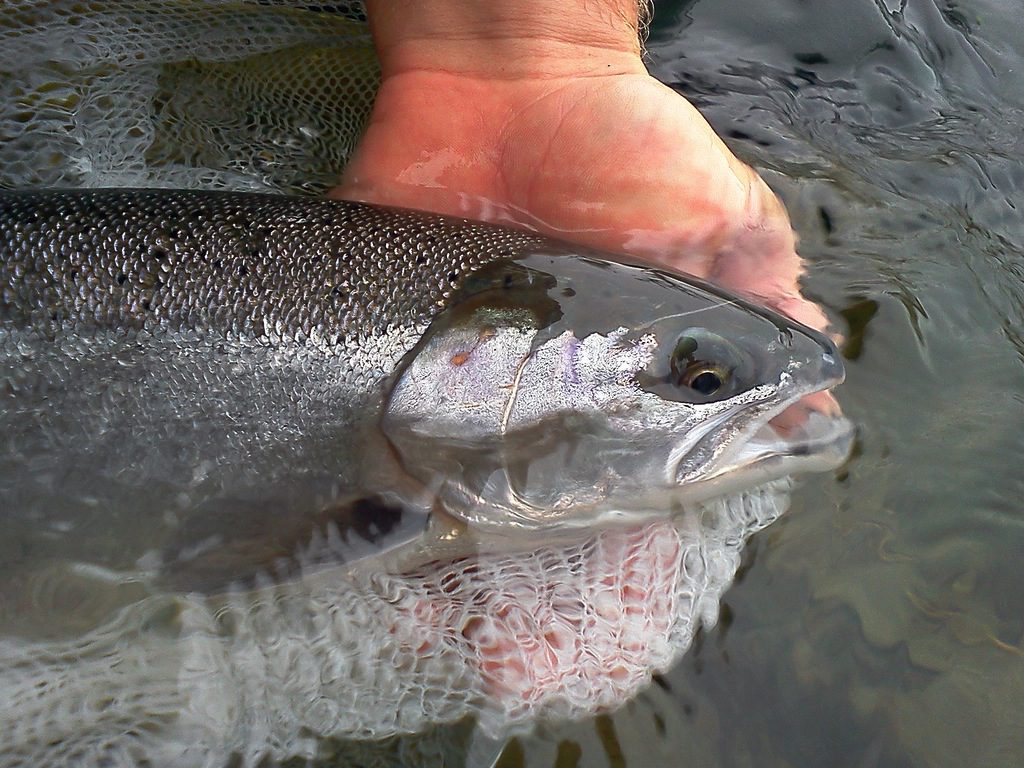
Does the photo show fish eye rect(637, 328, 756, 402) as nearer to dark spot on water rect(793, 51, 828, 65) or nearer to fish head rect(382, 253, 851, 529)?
fish head rect(382, 253, 851, 529)

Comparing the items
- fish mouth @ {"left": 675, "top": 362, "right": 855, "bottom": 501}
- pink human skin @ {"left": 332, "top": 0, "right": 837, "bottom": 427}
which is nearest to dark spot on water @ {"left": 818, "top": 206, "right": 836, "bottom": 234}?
pink human skin @ {"left": 332, "top": 0, "right": 837, "bottom": 427}

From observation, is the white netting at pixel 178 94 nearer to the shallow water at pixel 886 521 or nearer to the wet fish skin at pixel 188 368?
the wet fish skin at pixel 188 368

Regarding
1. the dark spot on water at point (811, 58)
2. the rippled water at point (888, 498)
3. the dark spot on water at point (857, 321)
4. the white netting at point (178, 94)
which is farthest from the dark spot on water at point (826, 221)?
the white netting at point (178, 94)

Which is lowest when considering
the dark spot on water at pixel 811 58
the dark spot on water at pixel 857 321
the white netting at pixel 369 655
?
the white netting at pixel 369 655

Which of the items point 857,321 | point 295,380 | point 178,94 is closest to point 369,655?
point 295,380

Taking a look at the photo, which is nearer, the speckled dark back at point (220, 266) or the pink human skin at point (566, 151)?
the speckled dark back at point (220, 266)

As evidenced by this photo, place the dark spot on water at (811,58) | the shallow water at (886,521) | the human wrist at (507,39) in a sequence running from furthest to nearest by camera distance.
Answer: the dark spot on water at (811,58), the human wrist at (507,39), the shallow water at (886,521)
